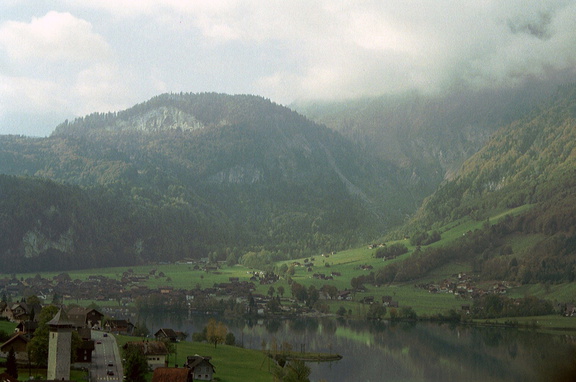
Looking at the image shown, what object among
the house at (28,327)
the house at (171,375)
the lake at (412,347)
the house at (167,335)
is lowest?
the lake at (412,347)

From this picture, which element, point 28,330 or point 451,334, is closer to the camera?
point 28,330

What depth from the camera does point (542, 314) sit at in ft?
623

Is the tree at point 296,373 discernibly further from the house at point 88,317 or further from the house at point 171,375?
the house at point 88,317

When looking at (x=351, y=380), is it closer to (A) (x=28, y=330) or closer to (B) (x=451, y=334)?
(A) (x=28, y=330)

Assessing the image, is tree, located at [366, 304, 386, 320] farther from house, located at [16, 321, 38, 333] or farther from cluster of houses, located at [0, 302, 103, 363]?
house, located at [16, 321, 38, 333]

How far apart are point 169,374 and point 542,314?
134 m

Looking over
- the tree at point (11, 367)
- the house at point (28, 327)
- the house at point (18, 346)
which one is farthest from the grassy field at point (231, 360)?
the tree at point (11, 367)

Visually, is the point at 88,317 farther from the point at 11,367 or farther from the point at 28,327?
the point at 11,367

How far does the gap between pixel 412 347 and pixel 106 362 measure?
72725 millimetres

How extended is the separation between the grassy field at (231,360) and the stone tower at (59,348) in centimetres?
2198

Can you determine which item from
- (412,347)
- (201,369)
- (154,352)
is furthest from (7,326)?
(412,347)

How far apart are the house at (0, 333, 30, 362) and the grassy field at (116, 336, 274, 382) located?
16056 millimetres

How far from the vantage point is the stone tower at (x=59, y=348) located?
68.4m

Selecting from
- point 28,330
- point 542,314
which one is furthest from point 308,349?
point 542,314
